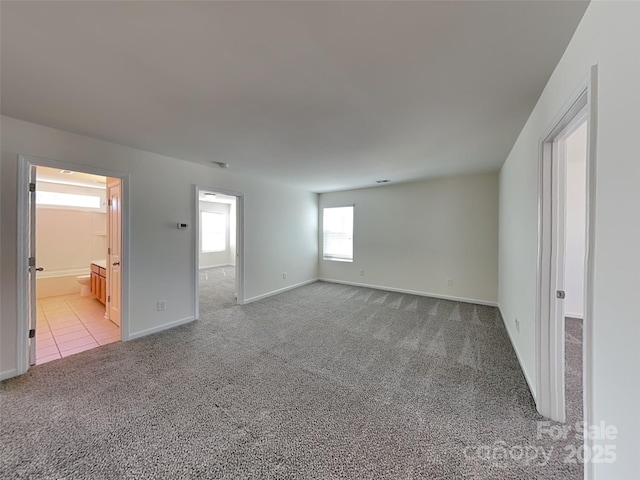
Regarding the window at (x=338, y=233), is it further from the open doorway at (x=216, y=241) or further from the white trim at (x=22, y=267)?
the white trim at (x=22, y=267)

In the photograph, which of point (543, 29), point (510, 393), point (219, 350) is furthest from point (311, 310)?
point (543, 29)

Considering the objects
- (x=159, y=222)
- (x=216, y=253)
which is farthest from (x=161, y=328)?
(x=216, y=253)

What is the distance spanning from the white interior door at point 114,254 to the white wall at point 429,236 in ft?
14.4

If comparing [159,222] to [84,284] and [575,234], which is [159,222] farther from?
[575,234]

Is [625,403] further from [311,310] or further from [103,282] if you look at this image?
[103,282]

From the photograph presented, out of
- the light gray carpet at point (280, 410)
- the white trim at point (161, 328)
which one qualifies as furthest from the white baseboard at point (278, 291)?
the light gray carpet at point (280, 410)

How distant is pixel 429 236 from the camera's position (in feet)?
16.1

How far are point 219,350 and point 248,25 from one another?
9.69 ft

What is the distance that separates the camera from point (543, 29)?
48.3 inches

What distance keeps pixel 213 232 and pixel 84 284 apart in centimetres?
412

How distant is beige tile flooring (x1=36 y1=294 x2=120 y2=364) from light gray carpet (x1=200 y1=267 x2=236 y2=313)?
133 centimetres

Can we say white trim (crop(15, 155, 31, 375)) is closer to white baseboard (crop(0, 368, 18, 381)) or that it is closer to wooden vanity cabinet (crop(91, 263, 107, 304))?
white baseboard (crop(0, 368, 18, 381))

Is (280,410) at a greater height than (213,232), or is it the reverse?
(213,232)

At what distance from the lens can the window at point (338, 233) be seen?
6102 mm
